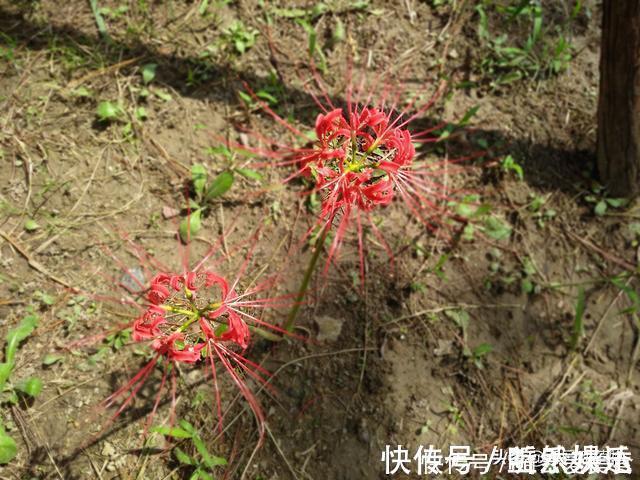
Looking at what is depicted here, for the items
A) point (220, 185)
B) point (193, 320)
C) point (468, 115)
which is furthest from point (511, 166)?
point (193, 320)

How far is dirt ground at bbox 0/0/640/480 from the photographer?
6.21 ft

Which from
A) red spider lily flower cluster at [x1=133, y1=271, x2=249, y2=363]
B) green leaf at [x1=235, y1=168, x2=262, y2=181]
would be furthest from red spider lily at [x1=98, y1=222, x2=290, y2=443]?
green leaf at [x1=235, y1=168, x2=262, y2=181]

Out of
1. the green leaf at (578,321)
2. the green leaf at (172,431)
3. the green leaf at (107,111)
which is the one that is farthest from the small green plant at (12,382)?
the green leaf at (578,321)

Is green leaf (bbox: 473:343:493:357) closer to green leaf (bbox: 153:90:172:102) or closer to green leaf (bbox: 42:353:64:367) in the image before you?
green leaf (bbox: 42:353:64:367)

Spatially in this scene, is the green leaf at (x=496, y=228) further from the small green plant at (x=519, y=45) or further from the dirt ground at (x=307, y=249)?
the small green plant at (x=519, y=45)

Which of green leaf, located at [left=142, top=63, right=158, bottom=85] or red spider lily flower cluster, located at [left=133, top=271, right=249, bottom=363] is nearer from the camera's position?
red spider lily flower cluster, located at [left=133, top=271, right=249, bottom=363]

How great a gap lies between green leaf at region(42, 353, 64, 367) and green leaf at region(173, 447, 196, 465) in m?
0.55

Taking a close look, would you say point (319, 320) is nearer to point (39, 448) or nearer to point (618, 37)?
point (39, 448)

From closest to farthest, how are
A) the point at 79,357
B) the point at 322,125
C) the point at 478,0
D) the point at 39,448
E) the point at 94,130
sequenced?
the point at 322,125, the point at 39,448, the point at 79,357, the point at 94,130, the point at 478,0

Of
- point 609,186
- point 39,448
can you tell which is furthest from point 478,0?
point 39,448

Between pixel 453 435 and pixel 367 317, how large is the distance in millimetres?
588

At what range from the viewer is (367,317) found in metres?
2.16

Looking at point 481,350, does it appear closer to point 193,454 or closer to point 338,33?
point 193,454

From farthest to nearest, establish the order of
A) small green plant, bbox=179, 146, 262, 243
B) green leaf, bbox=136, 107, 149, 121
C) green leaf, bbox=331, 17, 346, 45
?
green leaf, bbox=331, 17, 346, 45
green leaf, bbox=136, 107, 149, 121
small green plant, bbox=179, 146, 262, 243
